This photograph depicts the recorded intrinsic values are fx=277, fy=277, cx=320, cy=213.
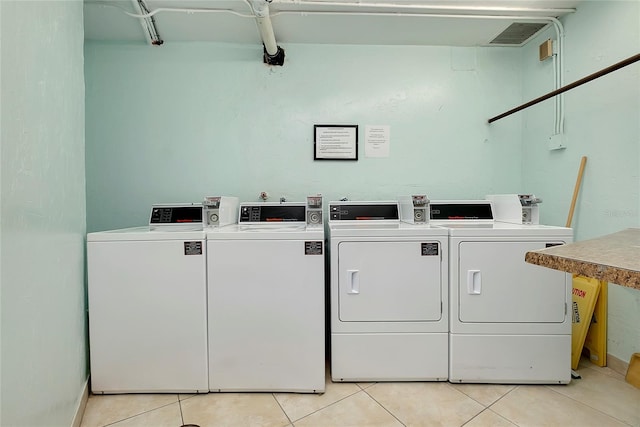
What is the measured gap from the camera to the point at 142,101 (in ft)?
7.95

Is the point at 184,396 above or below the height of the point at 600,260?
below

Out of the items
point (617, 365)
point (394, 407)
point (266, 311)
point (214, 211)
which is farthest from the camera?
point (214, 211)

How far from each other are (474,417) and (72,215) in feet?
8.01

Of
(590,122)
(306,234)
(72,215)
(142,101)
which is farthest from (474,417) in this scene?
(142,101)

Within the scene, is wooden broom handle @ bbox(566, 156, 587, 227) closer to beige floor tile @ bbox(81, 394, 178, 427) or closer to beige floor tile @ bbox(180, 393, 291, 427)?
beige floor tile @ bbox(180, 393, 291, 427)

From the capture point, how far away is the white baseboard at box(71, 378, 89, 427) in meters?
1.43

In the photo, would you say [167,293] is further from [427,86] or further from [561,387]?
[427,86]

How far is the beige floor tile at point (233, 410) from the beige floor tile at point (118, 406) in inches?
6.2

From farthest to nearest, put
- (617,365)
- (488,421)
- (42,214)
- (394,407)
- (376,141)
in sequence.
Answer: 1. (376,141)
2. (617,365)
3. (394,407)
4. (488,421)
5. (42,214)

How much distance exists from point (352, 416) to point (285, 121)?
2.23 metres

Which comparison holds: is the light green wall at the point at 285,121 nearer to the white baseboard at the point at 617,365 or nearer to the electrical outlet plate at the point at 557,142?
the electrical outlet plate at the point at 557,142

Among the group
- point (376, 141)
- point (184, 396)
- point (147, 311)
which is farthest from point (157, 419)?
point (376, 141)

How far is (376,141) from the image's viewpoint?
8.34 feet

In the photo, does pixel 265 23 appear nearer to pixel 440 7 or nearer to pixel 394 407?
pixel 440 7
